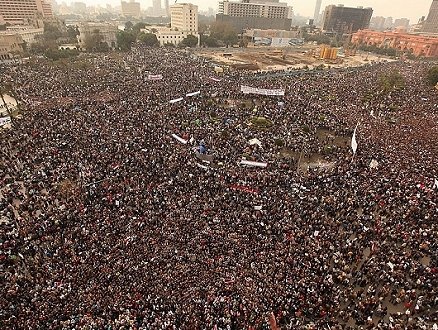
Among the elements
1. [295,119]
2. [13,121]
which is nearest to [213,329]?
[295,119]

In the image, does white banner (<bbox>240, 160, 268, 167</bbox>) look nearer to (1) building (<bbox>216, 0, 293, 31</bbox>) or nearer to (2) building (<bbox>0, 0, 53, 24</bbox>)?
(2) building (<bbox>0, 0, 53, 24</bbox>)

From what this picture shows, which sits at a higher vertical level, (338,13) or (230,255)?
(338,13)

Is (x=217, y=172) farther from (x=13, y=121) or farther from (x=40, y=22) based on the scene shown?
(x=40, y=22)

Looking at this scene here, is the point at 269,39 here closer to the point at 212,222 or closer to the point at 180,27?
the point at 180,27

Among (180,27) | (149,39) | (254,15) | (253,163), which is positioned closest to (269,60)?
(149,39)

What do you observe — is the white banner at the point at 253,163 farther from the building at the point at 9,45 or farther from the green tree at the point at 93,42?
the building at the point at 9,45

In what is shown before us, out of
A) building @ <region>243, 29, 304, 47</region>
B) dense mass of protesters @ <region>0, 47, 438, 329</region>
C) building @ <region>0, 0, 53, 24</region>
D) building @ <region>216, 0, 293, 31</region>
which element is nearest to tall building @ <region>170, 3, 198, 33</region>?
building @ <region>243, 29, 304, 47</region>

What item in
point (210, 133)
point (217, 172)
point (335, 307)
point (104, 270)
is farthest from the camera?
point (210, 133)
